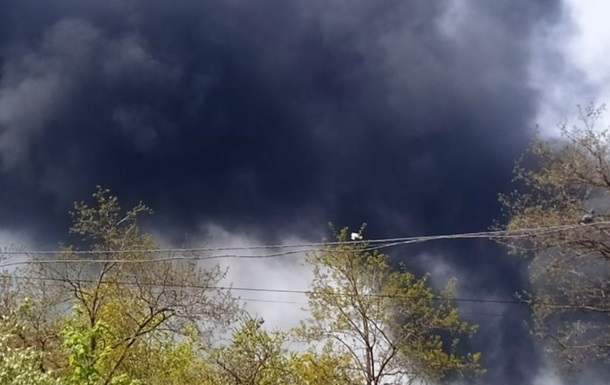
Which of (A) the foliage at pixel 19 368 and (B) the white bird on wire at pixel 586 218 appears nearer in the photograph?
(A) the foliage at pixel 19 368

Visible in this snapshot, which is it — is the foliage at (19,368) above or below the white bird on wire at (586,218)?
below

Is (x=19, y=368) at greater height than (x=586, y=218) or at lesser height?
lesser

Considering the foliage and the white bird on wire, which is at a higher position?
the white bird on wire

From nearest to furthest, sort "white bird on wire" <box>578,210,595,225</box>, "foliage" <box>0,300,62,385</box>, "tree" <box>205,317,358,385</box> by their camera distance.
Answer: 1. "foliage" <box>0,300,62,385</box>
2. "white bird on wire" <box>578,210,595,225</box>
3. "tree" <box>205,317,358,385</box>

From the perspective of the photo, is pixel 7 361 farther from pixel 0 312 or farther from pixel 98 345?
pixel 0 312

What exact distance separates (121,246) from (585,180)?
13.6m

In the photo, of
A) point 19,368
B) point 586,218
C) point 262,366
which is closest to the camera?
point 19,368

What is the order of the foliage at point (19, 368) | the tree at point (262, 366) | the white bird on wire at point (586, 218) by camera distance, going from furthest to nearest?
1. the tree at point (262, 366)
2. the white bird on wire at point (586, 218)
3. the foliage at point (19, 368)

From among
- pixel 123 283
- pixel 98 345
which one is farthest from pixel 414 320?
pixel 98 345

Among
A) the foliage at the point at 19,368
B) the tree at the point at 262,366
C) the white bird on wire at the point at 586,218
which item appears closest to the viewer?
the foliage at the point at 19,368

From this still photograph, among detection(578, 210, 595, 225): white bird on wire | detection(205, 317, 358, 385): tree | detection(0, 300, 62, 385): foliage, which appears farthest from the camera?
detection(205, 317, 358, 385): tree

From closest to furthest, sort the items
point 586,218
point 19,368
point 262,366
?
point 19,368
point 586,218
point 262,366

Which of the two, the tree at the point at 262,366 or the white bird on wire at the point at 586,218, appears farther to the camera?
the tree at the point at 262,366

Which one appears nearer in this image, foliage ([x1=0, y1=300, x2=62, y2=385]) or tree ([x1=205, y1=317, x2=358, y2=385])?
foliage ([x1=0, y1=300, x2=62, y2=385])
